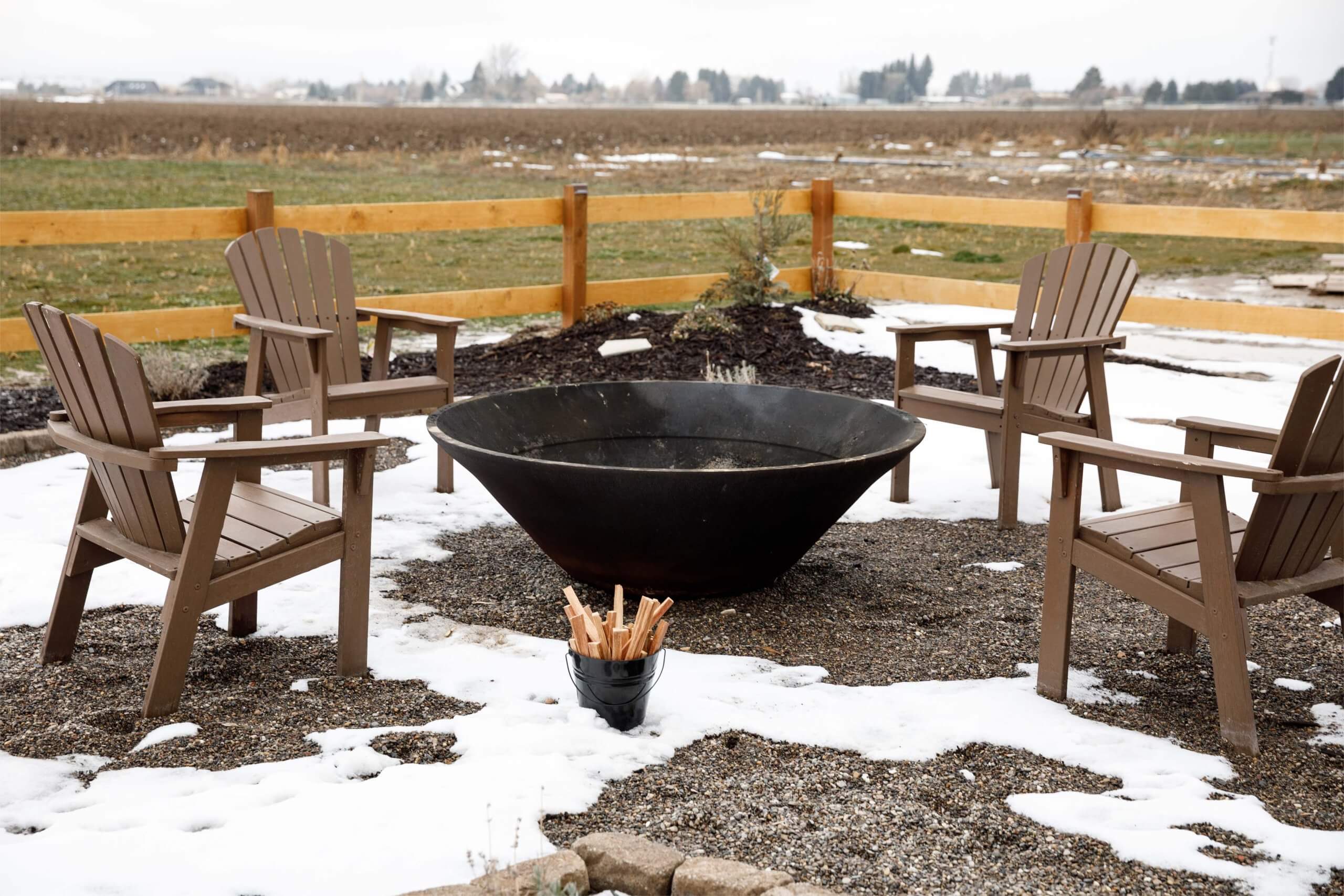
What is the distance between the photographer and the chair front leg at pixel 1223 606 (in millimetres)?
2531

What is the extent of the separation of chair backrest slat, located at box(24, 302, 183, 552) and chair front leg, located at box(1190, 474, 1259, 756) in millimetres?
2247

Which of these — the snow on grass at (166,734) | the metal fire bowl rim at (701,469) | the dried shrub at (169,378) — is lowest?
the snow on grass at (166,734)

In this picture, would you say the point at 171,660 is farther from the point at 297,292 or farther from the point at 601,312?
the point at 601,312

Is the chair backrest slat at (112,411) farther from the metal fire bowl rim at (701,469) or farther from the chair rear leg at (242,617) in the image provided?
the metal fire bowl rim at (701,469)

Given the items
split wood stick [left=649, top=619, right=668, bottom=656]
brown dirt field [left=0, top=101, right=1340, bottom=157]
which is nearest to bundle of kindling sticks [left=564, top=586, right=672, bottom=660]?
split wood stick [left=649, top=619, right=668, bottom=656]

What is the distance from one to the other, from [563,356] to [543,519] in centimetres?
356

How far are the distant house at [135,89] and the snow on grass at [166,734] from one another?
139m

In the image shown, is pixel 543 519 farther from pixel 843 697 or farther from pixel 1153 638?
pixel 1153 638

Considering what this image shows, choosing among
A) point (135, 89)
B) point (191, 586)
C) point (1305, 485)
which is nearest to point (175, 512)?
point (191, 586)

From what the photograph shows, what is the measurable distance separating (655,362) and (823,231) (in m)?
2.14

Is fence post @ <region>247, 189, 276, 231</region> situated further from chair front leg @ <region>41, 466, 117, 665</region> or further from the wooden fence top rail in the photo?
chair front leg @ <region>41, 466, 117, 665</region>

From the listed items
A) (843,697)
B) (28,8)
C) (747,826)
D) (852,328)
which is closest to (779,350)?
(852,328)

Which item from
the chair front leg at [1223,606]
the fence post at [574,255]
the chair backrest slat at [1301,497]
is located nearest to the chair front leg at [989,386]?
the chair backrest slat at [1301,497]

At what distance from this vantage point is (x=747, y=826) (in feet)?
7.32
